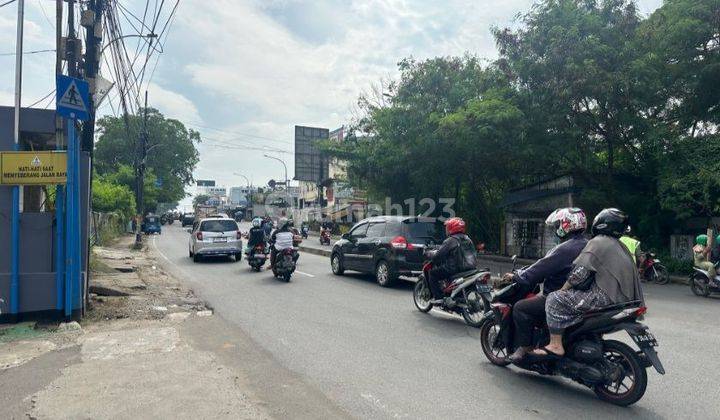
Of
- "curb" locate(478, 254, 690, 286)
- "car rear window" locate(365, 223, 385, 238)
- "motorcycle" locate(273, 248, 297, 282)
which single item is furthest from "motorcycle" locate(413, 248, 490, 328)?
"curb" locate(478, 254, 690, 286)

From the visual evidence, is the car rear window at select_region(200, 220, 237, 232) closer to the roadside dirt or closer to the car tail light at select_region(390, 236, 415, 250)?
the roadside dirt

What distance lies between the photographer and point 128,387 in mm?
5031

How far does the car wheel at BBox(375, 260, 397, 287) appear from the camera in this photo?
12.2 m

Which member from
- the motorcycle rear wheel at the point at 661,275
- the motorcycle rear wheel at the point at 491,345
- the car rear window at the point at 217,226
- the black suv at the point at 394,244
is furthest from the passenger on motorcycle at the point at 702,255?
the car rear window at the point at 217,226

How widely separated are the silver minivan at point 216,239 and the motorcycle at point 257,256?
302cm

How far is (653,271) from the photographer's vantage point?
1395 centimetres

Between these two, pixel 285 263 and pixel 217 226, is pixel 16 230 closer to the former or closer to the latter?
pixel 285 263

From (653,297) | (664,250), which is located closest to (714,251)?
(653,297)

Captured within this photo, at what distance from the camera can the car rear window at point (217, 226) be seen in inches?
735

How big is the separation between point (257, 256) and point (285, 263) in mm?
2553

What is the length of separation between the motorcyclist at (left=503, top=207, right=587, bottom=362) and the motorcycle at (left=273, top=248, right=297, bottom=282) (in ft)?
28.3

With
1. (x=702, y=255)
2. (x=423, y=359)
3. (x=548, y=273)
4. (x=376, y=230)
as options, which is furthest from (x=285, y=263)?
(x=702, y=255)

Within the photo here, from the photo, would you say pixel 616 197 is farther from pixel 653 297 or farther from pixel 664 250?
pixel 653 297

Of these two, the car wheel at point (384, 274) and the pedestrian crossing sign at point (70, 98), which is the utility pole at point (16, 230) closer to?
the pedestrian crossing sign at point (70, 98)
